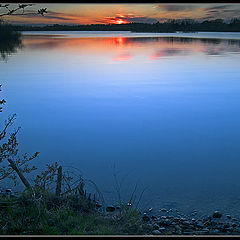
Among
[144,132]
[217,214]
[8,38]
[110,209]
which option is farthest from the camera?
[8,38]

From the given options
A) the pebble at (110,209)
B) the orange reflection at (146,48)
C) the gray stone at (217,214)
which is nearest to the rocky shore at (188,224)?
the gray stone at (217,214)

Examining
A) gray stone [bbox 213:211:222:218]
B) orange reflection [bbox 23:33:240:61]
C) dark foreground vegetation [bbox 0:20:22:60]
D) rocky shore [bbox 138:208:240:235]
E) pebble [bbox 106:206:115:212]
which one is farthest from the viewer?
dark foreground vegetation [bbox 0:20:22:60]

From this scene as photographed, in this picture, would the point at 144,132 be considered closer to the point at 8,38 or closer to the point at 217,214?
the point at 217,214

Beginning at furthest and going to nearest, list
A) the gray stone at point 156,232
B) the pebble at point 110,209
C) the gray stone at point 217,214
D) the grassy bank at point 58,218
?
the pebble at point 110,209 < the gray stone at point 217,214 < the gray stone at point 156,232 < the grassy bank at point 58,218

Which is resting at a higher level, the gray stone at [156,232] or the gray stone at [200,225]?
the gray stone at [156,232]

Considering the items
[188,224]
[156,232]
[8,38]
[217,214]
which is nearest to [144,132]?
[217,214]

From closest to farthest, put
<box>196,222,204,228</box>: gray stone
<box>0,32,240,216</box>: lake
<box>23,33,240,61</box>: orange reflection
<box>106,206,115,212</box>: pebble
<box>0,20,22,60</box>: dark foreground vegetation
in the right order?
<box>196,222,204,228</box>: gray stone, <box>106,206,115,212</box>: pebble, <box>0,32,240,216</box>: lake, <box>23,33,240,61</box>: orange reflection, <box>0,20,22,60</box>: dark foreground vegetation

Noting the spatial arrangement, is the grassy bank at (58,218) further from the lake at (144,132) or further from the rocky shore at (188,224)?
the lake at (144,132)

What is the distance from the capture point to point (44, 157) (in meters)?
7.25

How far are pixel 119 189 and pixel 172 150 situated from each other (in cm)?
264

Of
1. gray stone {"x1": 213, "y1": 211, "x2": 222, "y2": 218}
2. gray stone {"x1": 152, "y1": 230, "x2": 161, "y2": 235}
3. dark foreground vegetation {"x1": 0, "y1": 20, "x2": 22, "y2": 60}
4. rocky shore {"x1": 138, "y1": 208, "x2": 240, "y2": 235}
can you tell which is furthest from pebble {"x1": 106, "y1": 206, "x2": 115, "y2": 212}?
dark foreground vegetation {"x1": 0, "y1": 20, "x2": 22, "y2": 60}

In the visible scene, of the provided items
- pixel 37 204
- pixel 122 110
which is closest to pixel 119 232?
pixel 37 204

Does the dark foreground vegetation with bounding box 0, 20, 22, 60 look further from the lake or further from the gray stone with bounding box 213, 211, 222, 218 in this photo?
the gray stone with bounding box 213, 211, 222, 218

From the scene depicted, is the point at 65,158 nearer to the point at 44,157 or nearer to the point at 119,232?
the point at 44,157
